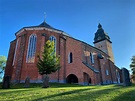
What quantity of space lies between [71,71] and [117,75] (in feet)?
58.9

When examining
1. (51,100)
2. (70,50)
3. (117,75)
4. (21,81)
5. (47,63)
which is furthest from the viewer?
(117,75)

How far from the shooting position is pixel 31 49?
2277cm

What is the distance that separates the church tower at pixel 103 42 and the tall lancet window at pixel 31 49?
23.4 metres

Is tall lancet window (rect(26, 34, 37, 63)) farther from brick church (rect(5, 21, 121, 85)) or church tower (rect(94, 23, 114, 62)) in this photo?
church tower (rect(94, 23, 114, 62))

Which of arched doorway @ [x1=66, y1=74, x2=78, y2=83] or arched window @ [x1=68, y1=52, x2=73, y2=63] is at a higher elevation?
arched window @ [x1=68, y1=52, x2=73, y2=63]

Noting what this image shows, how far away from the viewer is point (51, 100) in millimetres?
A: 6398

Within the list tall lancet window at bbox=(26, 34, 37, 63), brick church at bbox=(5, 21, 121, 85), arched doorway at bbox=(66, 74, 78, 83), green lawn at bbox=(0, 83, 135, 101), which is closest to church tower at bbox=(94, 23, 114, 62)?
brick church at bbox=(5, 21, 121, 85)

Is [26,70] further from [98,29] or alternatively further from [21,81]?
[98,29]

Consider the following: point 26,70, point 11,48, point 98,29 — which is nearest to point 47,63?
point 26,70

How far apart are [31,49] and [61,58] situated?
589 centimetres

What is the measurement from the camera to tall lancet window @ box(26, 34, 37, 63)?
2203 centimetres

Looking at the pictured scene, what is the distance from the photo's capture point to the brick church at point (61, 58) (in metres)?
21.0

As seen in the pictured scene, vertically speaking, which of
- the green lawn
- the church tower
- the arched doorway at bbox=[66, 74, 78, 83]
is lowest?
the green lawn

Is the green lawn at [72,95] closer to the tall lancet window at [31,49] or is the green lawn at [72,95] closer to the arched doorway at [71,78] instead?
the tall lancet window at [31,49]
